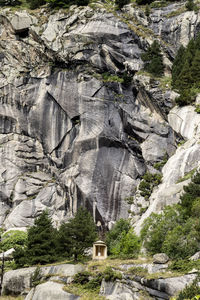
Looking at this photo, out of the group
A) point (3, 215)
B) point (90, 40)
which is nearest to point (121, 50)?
point (90, 40)

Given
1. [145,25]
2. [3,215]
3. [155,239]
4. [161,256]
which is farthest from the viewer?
[145,25]

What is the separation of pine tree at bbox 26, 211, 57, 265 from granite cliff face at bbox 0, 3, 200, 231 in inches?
464

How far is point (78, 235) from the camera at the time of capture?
28.5 m

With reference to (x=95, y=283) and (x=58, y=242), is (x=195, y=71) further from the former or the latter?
(x=95, y=283)

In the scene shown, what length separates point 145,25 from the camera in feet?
190

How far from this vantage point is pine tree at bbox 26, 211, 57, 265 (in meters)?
28.9

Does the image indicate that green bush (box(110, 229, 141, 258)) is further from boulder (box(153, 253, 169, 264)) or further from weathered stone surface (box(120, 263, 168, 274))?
boulder (box(153, 253, 169, 264))

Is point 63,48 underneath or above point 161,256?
above

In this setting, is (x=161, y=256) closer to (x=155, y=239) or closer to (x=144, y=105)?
(x=155, y=239)

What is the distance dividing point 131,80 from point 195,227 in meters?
28.4

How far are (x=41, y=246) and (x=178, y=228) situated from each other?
35.2ft

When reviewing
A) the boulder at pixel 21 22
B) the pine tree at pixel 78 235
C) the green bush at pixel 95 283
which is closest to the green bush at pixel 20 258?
the pine tree at pixel 78 235

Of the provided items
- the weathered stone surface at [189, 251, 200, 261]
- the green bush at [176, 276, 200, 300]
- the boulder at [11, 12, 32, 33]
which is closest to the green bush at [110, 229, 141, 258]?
the weathered stone surface at [189, 251, 200, 261]

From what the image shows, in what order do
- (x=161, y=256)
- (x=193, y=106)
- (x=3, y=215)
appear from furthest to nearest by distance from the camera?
(x=3, y=215) → (x=193, y=106) → (x=161, y=256)
